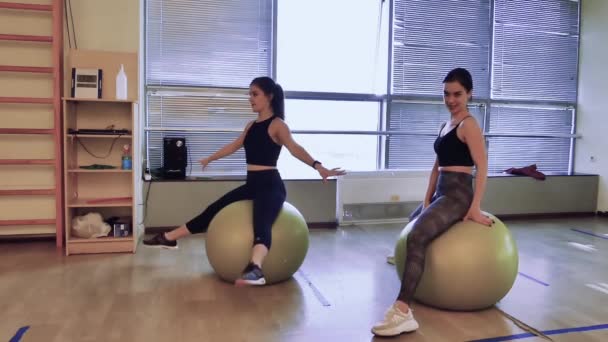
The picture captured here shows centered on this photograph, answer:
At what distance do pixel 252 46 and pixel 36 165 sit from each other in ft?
7.66

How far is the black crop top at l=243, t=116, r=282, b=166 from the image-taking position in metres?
3.15

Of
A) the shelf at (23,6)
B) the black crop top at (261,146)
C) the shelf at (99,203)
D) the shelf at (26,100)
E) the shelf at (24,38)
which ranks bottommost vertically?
the shelf at (99,203)

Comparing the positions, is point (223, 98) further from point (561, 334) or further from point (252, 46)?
point (561, 334)

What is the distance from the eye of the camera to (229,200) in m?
3.31

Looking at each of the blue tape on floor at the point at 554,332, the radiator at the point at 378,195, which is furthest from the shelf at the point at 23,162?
the blue tape on floor at the point at 554,332

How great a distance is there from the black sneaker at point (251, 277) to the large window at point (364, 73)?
2.55 metres

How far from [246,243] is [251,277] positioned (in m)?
0.35

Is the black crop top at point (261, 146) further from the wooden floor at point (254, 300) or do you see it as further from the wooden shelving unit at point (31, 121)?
the wooden shelving unit at point (31, 121)

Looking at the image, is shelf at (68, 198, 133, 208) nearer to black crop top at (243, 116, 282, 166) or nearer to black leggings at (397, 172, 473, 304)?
black crop top at (243, 116, 282, 166)

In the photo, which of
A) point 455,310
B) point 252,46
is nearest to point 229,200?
point 455,310

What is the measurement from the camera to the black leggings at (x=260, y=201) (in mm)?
2906

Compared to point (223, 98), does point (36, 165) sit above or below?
below

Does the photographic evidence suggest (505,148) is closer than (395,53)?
No

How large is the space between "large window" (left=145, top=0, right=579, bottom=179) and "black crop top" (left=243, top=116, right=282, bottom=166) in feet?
6.14
